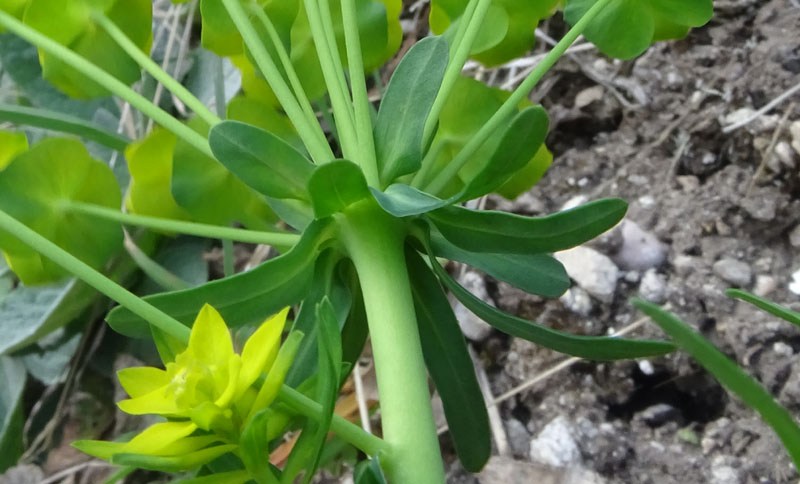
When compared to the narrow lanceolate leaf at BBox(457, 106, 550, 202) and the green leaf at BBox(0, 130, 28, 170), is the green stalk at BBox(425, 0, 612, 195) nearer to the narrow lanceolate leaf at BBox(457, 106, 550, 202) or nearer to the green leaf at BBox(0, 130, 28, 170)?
the narrow lanceolate leaf at BBox(457, 106, 550, 202)

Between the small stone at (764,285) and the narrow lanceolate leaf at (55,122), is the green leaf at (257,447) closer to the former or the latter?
the narrow lanceolate leaf at (55,122)

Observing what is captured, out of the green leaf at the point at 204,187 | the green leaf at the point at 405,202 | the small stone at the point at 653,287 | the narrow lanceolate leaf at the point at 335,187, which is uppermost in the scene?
the green leaf at the point at 204,187

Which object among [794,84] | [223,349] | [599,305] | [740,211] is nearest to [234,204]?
[223,349]

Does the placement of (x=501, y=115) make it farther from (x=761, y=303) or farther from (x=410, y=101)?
(x=761, y=303)

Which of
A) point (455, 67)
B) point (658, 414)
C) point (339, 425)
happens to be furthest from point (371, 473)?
point (658, 414)

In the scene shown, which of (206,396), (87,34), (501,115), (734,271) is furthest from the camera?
(734,271)

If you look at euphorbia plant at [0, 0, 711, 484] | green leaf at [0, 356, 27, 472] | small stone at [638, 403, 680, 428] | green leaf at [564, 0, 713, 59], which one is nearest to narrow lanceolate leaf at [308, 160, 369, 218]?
euphorbia plant at [0, 0, 711, 484]

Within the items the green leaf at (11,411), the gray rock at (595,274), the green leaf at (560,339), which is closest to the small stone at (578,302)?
the gray rock at (595,274)
